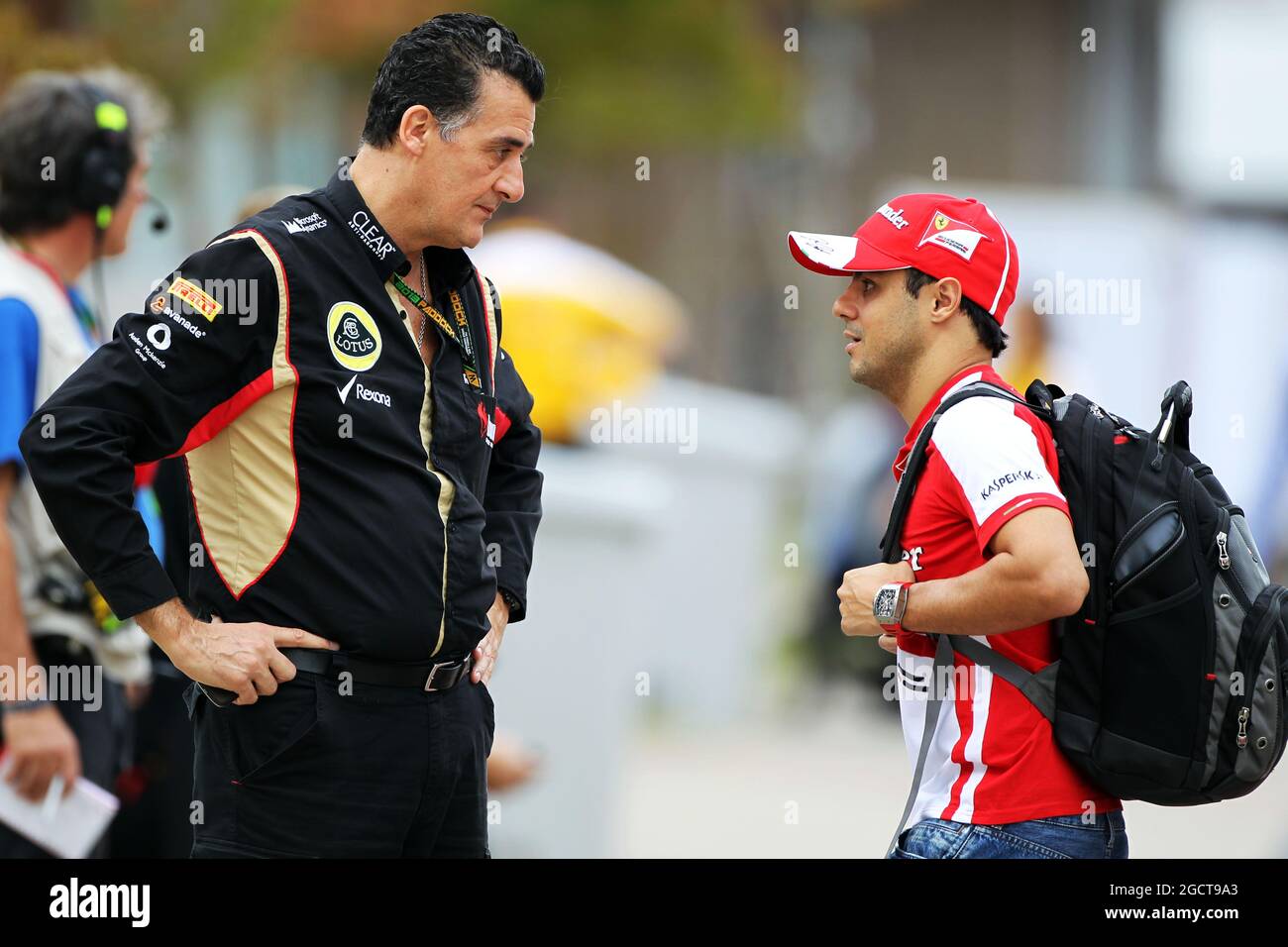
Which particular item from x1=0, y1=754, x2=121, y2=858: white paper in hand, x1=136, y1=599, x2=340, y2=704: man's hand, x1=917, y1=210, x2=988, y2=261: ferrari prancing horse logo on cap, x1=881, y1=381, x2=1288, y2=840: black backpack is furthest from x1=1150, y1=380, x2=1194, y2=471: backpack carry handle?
x1=0, y1=754, x2=121, y2=858: white paper in hand

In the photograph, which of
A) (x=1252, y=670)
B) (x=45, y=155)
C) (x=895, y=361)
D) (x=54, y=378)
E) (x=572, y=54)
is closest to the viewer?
(x=1252, y=670)

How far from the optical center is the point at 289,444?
10.7 ft

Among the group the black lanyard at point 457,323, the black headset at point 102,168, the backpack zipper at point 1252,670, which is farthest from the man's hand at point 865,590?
the black headset at point 102,168

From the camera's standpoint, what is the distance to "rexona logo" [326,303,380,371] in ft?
10.8

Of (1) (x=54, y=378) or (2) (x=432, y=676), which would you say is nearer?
(2) (x=432, y=676)

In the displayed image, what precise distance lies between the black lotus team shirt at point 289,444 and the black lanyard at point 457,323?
4 cm

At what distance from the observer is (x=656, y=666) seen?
11.5 m

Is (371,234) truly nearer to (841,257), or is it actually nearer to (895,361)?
(841,257)

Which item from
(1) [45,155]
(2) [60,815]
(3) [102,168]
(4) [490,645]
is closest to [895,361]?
(4) [490,645]

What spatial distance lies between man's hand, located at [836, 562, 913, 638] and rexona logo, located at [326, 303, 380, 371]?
102 cm

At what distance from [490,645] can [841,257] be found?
110cm

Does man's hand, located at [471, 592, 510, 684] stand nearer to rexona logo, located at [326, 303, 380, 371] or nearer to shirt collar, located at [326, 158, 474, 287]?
rexona logo, located at [326, 303, 380, 371]

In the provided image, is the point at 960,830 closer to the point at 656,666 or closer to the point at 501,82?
the point at 501,82

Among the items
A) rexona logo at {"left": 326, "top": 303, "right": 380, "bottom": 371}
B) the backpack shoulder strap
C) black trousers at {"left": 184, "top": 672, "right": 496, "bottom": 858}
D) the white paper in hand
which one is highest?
rexona logo at {"left": 326, "top": 303, "right": 380, "bottom": 371}
